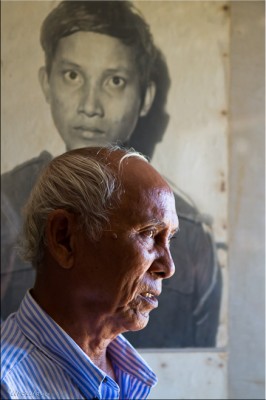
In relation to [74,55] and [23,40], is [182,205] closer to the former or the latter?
[74,55]

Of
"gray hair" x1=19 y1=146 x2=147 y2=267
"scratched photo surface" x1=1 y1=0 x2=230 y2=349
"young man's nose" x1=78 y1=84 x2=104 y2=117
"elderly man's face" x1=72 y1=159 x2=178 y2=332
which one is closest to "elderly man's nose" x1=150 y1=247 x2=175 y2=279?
"elderly man's face" x1=72 y1=159 x2=178 y2=332

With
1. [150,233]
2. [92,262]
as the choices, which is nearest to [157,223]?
[150,233]

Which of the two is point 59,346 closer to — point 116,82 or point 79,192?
point 79,192

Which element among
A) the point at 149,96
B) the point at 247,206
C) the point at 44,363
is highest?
the point at 149,96

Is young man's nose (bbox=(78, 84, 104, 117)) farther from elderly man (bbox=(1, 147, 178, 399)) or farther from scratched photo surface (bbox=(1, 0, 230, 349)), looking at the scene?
elderly man (bbox=(1, 147, 178, 399))

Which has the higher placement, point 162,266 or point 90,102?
point 90,102

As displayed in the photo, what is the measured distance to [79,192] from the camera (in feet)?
3.87

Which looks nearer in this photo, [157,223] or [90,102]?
[157,223]

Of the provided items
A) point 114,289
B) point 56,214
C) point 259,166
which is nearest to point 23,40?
point 259,166

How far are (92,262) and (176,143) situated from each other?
882 millimetres

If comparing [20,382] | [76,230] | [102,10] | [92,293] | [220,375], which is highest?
[102,10]

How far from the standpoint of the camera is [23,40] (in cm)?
198

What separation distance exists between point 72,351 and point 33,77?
3.60ft

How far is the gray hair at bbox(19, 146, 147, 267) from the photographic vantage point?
117 centimetres
